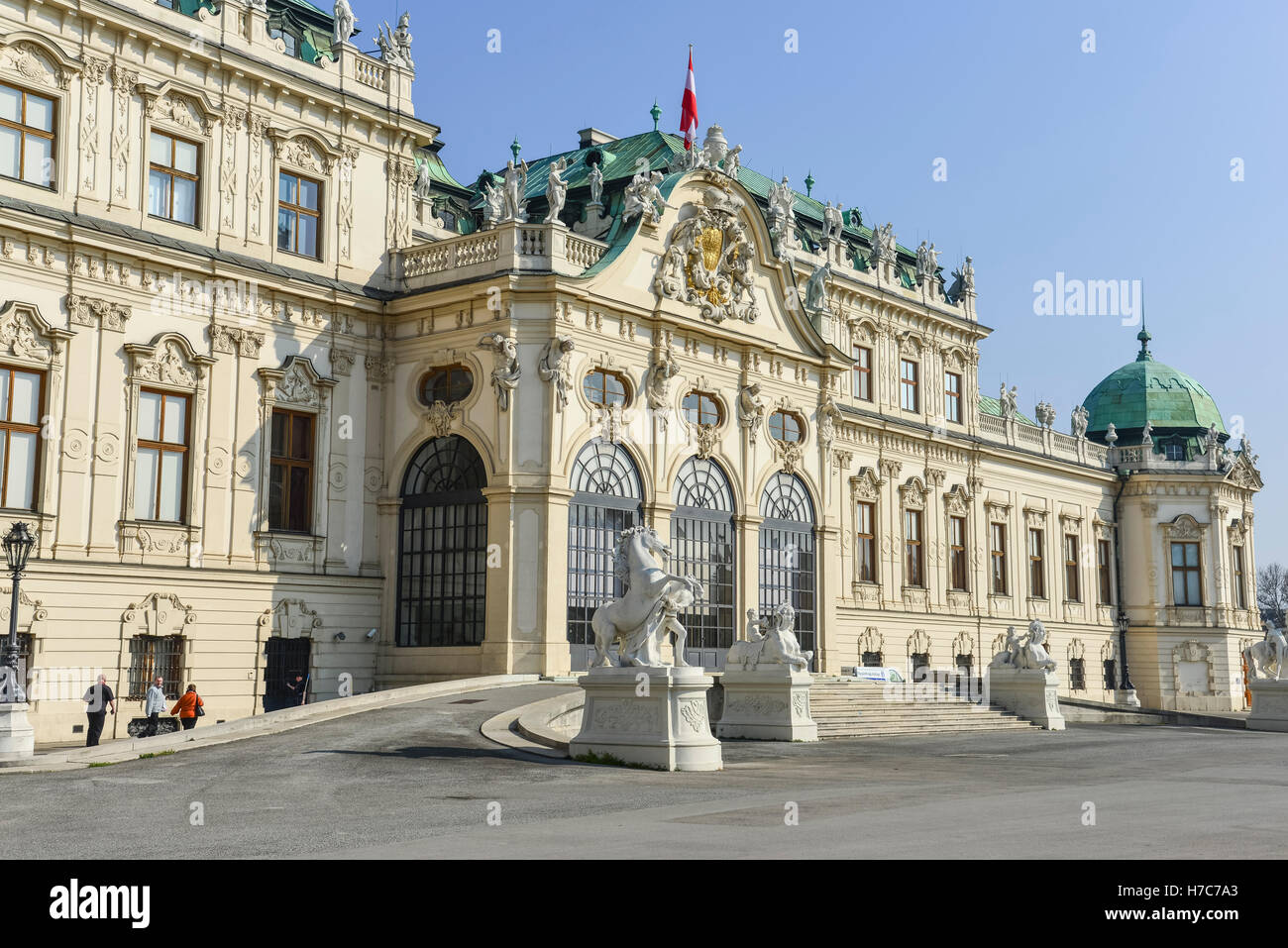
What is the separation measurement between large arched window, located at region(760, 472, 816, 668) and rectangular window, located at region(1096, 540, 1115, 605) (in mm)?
25252

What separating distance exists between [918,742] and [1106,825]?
14673 mm

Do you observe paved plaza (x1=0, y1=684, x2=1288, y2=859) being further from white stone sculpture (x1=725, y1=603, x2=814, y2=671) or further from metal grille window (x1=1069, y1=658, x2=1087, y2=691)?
metal grille window (x1=1069, y1=658, x2=1087, y2=691)

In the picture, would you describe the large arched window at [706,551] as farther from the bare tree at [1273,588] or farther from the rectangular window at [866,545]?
the bare tree at [1273,588]

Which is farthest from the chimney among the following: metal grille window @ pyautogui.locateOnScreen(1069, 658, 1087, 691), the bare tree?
the bare tree

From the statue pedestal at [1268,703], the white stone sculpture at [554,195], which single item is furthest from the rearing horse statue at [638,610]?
the statue pedestal at [1268,703]

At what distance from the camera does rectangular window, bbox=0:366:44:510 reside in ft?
83.6

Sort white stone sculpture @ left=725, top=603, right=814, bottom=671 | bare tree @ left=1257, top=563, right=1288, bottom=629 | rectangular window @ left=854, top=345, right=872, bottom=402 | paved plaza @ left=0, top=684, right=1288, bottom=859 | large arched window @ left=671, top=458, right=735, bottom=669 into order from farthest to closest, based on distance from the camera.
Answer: bare tree @ left=1257, top=563, right=1288, bottom=629
rectangular window @ left=854, top=345, right=872, bottom=402
large arched window @ left=671, top=458, right=735, bottom=669
white stone sculpture @ left=725, top=603, right=814, bottom=671
paved plaza @ left=0, top=684, right=1288, bottom=859

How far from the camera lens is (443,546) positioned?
102 ft

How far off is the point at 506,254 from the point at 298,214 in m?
4.83

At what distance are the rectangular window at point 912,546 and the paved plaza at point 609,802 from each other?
2409cm

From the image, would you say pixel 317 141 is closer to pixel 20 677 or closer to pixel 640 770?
pixel 20 677

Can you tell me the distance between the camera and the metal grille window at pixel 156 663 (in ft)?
88.1

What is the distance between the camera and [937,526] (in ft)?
162
